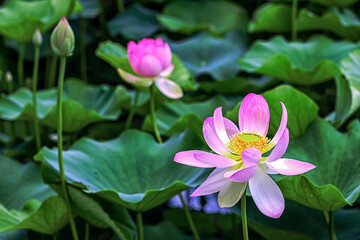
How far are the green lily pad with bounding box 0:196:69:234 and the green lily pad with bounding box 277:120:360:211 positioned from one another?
1.35 feet

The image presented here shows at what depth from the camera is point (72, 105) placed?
47.3 inches

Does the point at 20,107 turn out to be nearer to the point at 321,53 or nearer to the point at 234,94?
the point at 234,94

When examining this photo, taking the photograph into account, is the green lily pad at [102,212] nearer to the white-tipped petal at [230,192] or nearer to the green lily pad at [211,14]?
the white-tipped petal at [230,192]

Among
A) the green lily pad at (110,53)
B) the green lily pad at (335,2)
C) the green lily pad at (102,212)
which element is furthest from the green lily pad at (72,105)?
the green lily pad at (335,2)

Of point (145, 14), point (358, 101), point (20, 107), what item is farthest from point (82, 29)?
point (358, 101)

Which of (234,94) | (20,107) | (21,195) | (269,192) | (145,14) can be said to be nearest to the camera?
(269,192)

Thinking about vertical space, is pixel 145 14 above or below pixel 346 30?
below

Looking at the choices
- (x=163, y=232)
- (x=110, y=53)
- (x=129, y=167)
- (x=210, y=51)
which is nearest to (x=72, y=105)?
(x=110, y=53)

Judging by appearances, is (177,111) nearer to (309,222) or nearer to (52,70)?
(309,222)

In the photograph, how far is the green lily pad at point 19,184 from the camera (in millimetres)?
1133

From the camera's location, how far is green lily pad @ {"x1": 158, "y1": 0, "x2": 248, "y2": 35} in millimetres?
1928

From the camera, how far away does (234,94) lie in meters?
1.47

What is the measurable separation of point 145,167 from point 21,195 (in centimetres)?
32

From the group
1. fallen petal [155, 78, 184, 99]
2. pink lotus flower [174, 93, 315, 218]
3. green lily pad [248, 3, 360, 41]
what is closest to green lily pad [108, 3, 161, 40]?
green lily pad [248, 3, 360, 41]
